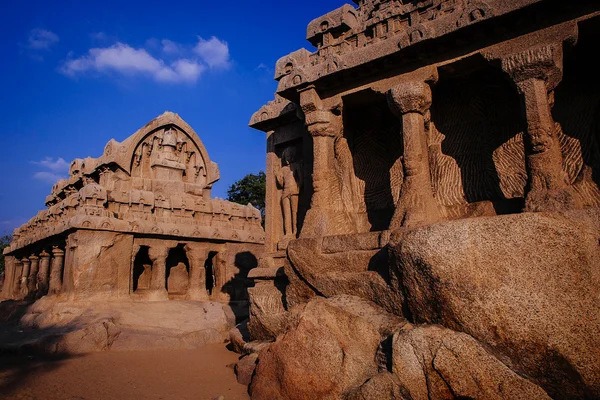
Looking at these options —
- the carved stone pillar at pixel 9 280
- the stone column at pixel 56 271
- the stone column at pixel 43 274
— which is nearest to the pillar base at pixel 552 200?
the stone column at pixel 56 271

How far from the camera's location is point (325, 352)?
514 centimetres

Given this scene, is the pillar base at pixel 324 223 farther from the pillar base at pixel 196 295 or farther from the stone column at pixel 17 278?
the stone column at pixel 17 278

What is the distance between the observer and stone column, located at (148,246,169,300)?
43.4 ft

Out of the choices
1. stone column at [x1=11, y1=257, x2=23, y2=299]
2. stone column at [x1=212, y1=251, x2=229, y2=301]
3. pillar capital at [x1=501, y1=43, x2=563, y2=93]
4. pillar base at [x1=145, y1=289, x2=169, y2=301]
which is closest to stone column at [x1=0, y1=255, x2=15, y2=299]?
stone column at [x1=11, y1=257, x2=23, y2=299]

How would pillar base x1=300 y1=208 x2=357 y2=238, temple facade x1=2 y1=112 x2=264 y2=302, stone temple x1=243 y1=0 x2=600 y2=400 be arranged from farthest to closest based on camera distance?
temple facade x1=2 y1=112 x2=264 y2=302
pillar base x1=300 y1=208 x2=357 y2=238
stone temple x1=243 y1=0 x2=600 y2=400

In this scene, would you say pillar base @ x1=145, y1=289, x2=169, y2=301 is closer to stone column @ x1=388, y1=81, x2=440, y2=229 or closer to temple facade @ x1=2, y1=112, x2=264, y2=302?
temple facade @ x1=2, y1=112, x2=264, y2=302

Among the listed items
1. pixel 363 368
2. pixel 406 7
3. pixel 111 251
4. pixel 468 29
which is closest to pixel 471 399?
pixel 363 368

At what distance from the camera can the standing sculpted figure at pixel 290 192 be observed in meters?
9.66

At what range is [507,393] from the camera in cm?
392

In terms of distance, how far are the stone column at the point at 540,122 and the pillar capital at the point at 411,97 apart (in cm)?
121

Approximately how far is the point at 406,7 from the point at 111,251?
9.23 m

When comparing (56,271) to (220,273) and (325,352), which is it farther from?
(325,352)

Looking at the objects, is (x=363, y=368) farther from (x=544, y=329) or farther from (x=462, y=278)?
(x=544, y=329)

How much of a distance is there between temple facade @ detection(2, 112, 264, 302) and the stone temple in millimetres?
4911
